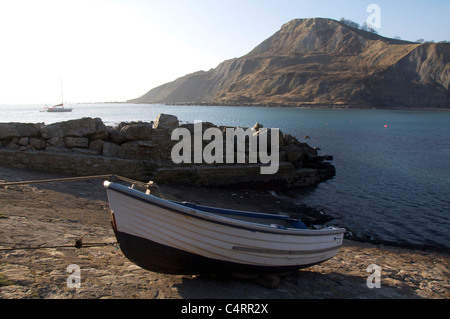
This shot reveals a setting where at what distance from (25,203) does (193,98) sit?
194308 millimetres

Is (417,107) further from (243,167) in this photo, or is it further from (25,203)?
(25,203)

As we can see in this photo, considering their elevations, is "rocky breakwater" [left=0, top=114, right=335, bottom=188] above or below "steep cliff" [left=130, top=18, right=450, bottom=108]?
below

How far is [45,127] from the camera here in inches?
580

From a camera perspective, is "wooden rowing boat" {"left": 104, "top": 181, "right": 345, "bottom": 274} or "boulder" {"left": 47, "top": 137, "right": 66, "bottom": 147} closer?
"wooden rowing boat" {"left": 104, "top": 181, "right": 345, "bottom": 274}

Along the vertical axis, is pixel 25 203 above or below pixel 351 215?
above

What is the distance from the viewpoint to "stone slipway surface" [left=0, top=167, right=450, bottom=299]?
497 centimetres

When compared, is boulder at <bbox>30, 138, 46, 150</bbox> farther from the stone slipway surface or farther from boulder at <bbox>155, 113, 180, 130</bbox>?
boulder at <bbox>155, 113, 180, 130</bbox>

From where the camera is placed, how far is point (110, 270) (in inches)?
225

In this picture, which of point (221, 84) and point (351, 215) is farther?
point (221, 84)

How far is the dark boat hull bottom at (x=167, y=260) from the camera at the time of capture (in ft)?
17.8

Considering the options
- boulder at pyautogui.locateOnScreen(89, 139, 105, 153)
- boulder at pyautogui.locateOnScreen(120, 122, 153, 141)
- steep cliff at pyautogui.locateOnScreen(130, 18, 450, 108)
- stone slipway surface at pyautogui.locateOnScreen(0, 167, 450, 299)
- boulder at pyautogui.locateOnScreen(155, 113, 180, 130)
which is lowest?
stone slipway surface at pyautogui.locateOnScreen(0, 167, 450, 299)

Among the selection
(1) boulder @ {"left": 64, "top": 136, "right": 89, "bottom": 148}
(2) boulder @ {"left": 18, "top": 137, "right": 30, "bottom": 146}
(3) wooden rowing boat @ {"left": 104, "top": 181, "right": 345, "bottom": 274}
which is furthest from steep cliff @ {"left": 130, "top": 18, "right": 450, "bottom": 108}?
(3) wooden rowing boat @ {"left": 104, "top": 181, "right": 345, "bottom": 274}

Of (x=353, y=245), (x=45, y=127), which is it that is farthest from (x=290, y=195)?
(x=45, y=127)

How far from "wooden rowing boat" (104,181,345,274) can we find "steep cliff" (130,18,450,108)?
11306 cm
